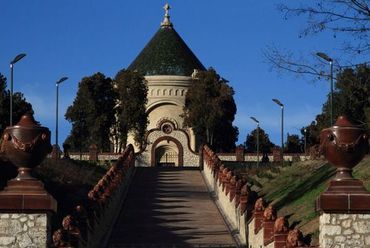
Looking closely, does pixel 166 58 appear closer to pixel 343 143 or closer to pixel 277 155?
pixel 277 155

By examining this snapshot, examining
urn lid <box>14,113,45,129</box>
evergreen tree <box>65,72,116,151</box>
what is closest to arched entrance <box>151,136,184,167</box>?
evergreen tree <box>65,72,116,151</box>

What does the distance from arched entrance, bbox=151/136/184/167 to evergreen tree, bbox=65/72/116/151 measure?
3.46 m

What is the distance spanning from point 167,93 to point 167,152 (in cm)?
980

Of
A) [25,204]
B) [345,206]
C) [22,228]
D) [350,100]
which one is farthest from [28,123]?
[350,100]

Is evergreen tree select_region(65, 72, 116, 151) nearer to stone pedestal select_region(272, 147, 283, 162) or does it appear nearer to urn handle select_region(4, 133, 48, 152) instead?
stone pedestal select_region(272, 147, 283, 162)

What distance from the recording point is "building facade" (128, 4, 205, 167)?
6806 cm

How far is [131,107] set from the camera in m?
68.0

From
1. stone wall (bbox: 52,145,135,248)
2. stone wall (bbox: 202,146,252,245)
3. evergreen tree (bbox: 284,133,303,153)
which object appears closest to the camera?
stone wall (bbox: 52,145,135,248)

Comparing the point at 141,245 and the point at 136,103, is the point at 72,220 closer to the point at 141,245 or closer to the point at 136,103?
the point at 141,245

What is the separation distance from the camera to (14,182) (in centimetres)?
1733

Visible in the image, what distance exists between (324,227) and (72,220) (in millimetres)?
6809

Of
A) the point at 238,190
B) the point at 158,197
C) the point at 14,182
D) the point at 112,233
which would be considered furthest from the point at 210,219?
the point at 14,182

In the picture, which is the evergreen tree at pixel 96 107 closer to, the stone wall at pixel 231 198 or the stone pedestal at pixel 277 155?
the stone pedestal at pixel 277 155

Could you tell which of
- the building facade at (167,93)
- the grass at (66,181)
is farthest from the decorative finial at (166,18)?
the grass at (66,181)
